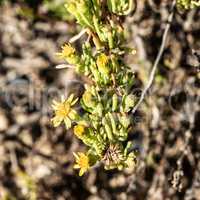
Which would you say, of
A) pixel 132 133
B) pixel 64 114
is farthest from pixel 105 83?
pixel 132 133

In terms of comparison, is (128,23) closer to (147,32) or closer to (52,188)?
(147,32)

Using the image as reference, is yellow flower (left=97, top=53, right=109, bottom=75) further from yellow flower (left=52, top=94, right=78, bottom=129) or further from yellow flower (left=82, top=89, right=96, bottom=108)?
yellow flower (left=52, top=94, right=78, bottom=129)

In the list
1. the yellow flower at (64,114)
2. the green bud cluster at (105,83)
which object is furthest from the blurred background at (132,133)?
the green bud cluster at (105,83)

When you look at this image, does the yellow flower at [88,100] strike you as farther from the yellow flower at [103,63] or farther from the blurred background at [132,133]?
the blurred background at [132,133]

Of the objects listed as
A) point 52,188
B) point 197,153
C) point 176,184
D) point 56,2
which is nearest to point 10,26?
A: point 56,2

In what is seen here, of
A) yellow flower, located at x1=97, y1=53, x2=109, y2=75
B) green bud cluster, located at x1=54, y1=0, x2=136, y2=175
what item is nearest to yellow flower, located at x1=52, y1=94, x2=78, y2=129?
green bud cluster, located at x1=54, y1=0, x2=136, y2=175
